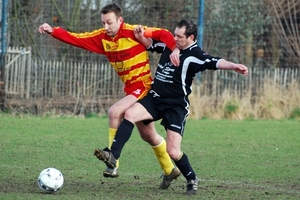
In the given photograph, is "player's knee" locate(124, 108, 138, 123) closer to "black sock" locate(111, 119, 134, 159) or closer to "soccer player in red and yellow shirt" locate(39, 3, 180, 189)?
"black sock" locate(111, 119, 134, 159)

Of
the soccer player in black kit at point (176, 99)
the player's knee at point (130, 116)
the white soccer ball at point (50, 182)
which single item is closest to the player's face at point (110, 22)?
the soccer player in black kit at point (176, 99)

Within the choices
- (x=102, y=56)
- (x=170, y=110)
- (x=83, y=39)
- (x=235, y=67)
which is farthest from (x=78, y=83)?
(x=235, y=67)

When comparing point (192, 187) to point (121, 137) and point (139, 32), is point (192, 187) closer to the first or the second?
point (121, 137)

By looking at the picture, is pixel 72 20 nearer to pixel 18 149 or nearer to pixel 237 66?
pixel 18 149

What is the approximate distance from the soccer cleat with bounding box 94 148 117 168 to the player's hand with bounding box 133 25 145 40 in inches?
53.4

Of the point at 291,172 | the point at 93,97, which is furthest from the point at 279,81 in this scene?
the point at 291,172

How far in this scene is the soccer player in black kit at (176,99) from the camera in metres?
6.91

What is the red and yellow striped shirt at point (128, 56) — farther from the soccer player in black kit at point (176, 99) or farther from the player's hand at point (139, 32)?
the soccer player in black kit at point (176, 99)

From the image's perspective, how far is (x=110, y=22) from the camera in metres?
7.27

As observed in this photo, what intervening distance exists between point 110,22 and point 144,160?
2.46 metres

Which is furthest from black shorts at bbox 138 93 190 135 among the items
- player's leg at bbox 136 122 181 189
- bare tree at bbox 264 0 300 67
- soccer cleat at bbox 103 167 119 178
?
bare tree at bbox 264 0 300 67

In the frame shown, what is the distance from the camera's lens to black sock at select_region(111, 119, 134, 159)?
673 cm

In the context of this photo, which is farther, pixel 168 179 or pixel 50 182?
pixel 168 179

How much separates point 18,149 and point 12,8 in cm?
636
